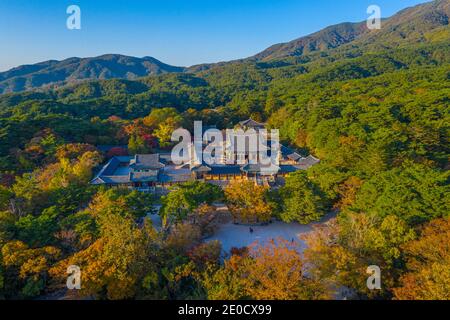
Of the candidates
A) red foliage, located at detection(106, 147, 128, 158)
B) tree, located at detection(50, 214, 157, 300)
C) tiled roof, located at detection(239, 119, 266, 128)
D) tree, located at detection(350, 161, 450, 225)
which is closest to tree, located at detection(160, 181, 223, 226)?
tree, located at detection(50, 214, 157, 300)

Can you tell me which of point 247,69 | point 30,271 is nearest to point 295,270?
point 30,271

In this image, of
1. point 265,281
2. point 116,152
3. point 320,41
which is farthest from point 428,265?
point 320,41

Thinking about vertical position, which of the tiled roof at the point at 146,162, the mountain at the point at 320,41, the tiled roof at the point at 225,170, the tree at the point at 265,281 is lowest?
the tree at the point at 265,281

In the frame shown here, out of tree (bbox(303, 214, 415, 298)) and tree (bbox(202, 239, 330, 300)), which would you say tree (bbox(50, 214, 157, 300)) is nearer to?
tree (bbox(202, 239, 330, 300))

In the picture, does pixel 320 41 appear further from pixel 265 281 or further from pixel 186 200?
pixel 265 281

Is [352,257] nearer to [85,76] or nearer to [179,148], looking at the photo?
[179,148]

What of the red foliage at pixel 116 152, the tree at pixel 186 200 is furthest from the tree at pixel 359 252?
the red foliage at pixel 116 152

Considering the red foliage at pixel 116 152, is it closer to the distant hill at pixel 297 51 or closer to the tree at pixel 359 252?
the tree at pixel 359 252
